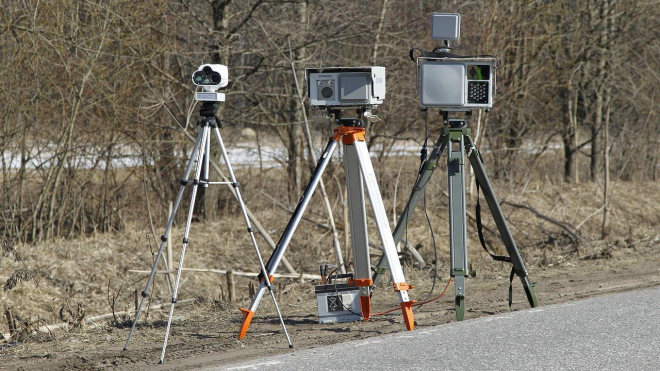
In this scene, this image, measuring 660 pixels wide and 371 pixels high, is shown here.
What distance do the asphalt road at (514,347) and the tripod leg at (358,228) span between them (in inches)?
24.1

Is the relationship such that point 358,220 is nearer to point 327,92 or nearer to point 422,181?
point 422,181

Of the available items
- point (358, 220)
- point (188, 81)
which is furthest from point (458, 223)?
point (188, 81)

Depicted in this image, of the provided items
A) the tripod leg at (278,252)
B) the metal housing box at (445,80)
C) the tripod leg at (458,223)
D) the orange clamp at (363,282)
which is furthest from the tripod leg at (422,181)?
the tripod leg at (278,252)

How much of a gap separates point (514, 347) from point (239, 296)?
473 cm

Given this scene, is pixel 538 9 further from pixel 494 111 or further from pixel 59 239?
pixel 59 239

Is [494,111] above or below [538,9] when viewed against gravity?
below

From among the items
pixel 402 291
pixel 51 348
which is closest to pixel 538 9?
pixel 402 291

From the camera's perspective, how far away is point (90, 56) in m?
10.6

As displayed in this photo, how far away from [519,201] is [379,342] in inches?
341

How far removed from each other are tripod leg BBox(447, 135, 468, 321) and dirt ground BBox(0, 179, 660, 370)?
364mm

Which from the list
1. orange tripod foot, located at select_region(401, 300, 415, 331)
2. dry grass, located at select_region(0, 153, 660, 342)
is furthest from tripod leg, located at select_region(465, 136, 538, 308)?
dry grass, located at select_region(0, 153, 660, 342)

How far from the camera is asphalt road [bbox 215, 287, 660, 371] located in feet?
15.2

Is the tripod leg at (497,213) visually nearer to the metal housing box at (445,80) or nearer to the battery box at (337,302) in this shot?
the metal housing box at (445,80)

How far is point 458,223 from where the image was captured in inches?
235
